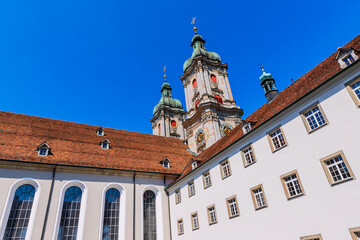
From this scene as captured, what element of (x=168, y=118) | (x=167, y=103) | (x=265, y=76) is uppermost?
(x=167, y=103)

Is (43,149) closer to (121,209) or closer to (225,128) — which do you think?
(121,209)

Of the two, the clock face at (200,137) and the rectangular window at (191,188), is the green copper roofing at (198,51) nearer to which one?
the clock face at (200,137)

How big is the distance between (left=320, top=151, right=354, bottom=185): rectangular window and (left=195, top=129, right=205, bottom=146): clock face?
23659mm

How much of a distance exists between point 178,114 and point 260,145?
45.2 m

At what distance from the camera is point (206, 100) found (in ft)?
121

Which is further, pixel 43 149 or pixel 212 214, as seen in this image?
pixel 43 149

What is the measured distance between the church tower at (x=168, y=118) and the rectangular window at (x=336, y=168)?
43.6 metres

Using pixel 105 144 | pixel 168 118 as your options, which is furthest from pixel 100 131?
pixel 168 118

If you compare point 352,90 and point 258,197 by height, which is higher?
point 352,90

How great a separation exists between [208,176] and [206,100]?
64.0ft

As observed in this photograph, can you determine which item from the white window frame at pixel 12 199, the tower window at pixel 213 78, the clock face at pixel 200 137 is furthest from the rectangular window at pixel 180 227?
the tower window at pixel 213 78

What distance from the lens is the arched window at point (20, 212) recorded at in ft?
55.9

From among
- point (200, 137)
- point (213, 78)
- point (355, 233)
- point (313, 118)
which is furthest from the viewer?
point (213, 78)

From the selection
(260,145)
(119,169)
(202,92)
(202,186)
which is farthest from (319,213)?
(202,92)
